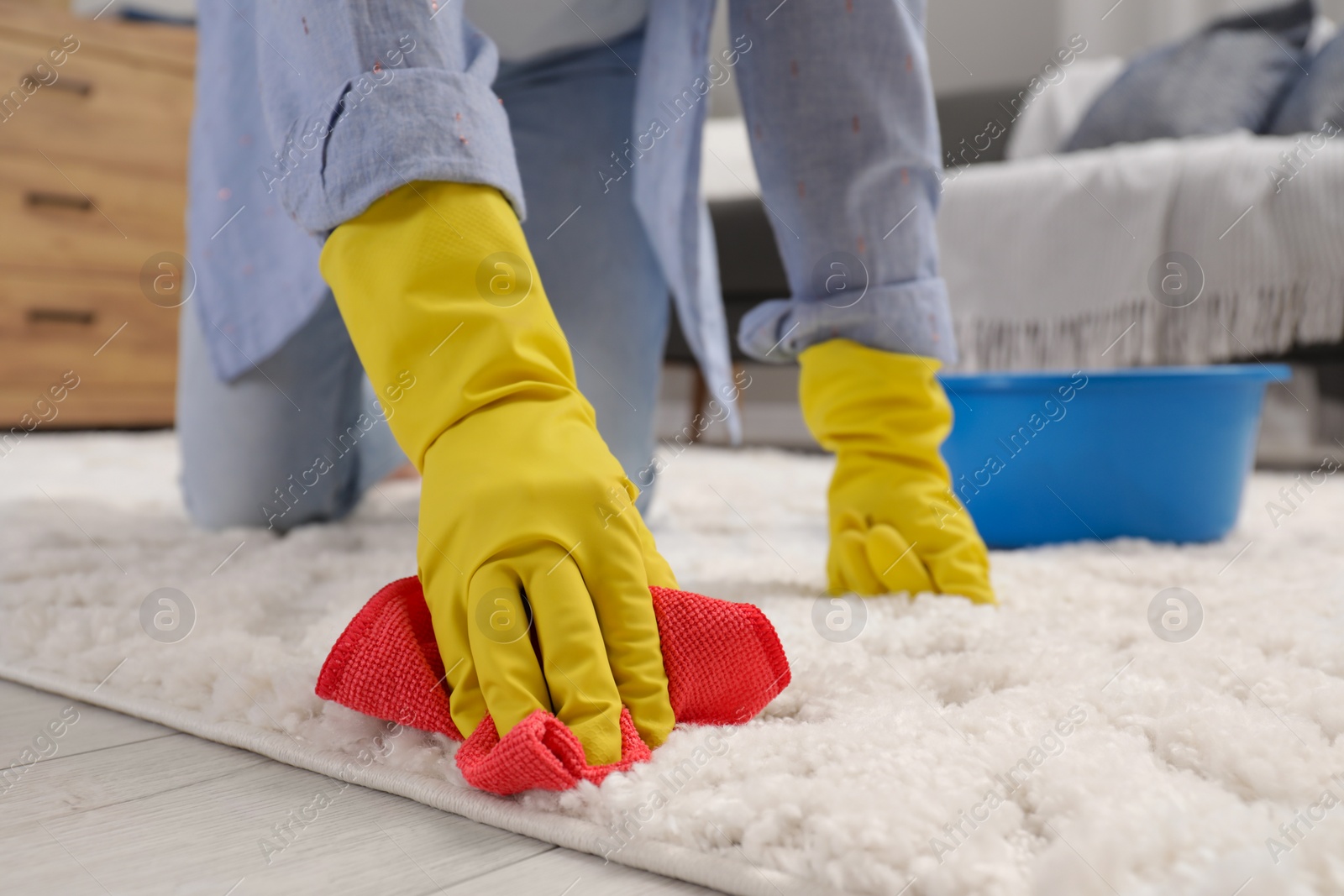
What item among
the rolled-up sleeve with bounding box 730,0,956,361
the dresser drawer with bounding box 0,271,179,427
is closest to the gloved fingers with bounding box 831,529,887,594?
the rolled-up sleeve with bounding box 730,0,956,361

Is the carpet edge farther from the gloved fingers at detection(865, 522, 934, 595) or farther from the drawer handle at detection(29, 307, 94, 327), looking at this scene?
the drawer handle at detection(29, 307, 94, 327)

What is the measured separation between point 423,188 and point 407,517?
0.67m

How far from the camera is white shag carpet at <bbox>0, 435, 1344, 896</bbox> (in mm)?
301

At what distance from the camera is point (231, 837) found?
34 centimetres

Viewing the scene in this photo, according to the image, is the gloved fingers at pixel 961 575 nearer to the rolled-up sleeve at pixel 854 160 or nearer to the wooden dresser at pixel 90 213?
the rolled-up sleeve at pixel 854 160

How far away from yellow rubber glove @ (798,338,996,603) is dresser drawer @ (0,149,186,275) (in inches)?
74.8

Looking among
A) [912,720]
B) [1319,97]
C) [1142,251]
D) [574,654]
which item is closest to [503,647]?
[574,654]

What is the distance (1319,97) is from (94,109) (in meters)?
2.34

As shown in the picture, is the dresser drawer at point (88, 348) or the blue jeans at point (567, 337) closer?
the blue jeans at point (567, 337)

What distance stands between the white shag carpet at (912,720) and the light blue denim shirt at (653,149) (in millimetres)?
204

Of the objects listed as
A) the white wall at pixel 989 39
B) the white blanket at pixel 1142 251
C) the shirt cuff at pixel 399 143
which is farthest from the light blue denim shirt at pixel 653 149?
the white wall at pixel 989 39

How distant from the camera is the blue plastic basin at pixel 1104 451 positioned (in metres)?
0.88

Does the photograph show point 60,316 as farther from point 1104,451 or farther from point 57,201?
point 1104,451

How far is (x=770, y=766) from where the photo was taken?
14.2 inches
